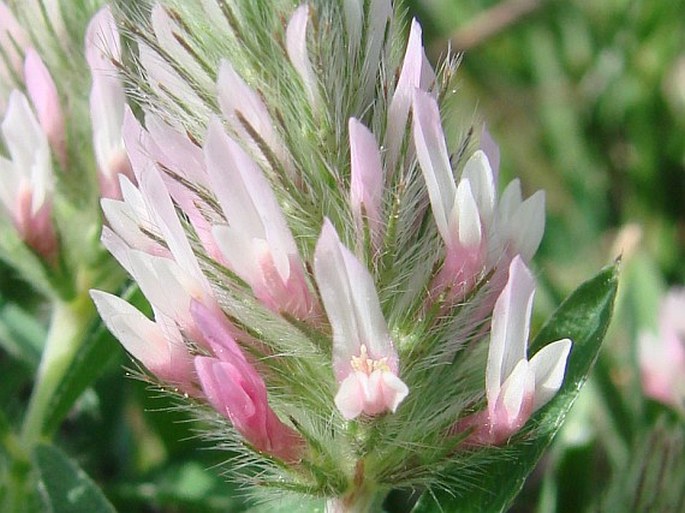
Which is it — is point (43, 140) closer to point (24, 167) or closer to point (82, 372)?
point (24, 167)

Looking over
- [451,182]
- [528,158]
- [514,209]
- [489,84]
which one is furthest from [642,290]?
[451,182]

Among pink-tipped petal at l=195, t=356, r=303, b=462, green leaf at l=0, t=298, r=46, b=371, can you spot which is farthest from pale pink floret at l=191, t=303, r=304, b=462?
green leaf at l=0, t=298, r=46, b=371

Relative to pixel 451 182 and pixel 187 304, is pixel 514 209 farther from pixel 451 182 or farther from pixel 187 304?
pixel 187 304

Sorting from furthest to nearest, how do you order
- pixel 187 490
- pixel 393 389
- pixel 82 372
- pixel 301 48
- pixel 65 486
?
pixel 187 490
pixel 82 372
pixel 65 486
pixel 301 48
pixel 393 389

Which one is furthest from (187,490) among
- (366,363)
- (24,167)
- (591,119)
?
(591,119)

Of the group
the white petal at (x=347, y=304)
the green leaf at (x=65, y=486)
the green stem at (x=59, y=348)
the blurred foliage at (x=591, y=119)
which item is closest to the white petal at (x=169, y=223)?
the white petal at (x=347, y=304)

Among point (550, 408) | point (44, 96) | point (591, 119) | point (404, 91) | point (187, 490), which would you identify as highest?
point (591, 119)
